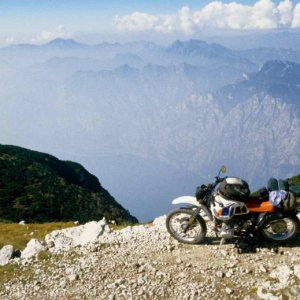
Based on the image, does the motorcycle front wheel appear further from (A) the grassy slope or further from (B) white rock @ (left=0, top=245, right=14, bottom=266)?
(A) the grassy slope

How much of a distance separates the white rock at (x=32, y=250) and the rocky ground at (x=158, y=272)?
286 mm

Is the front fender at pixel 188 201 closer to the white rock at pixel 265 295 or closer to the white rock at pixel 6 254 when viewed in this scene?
the white rock at pixel 265 295

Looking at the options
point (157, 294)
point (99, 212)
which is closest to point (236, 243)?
point (157, 294)

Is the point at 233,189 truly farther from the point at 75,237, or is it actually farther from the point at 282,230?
the point at 75,237

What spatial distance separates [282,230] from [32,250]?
8486mm

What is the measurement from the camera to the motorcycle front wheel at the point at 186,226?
13.9m

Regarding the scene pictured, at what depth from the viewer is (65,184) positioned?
262ft

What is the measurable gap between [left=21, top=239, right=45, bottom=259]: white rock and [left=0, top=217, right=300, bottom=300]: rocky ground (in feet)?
0.94

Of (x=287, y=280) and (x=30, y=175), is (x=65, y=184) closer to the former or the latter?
(x=30, y=175)

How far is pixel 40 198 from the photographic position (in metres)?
66.6

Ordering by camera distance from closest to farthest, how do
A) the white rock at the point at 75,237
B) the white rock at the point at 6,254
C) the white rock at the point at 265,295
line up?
the white rock at the point at 265,295, the white rock at the point at 6,254, the white rock at the point at 75,237

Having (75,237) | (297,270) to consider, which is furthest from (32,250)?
(297,270)

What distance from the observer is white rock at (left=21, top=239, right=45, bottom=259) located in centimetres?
1434

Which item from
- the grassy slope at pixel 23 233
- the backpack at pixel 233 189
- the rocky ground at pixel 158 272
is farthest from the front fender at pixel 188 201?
the grassy slope at pixel 23 233
